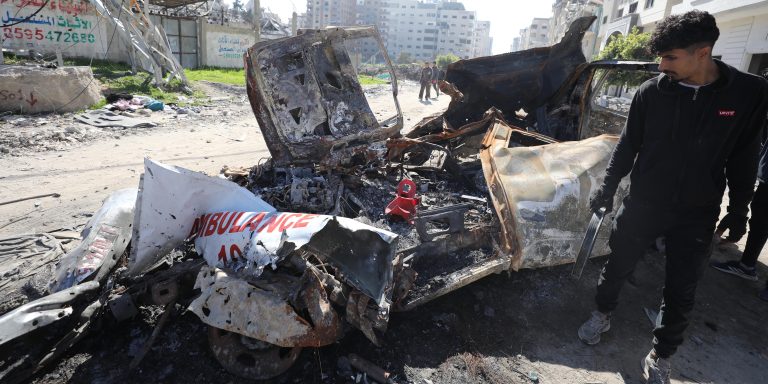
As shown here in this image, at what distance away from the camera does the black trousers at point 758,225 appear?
3572 mm

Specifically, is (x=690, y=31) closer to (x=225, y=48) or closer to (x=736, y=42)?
(x=736, y=42)

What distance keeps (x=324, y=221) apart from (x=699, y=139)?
206 centimetres

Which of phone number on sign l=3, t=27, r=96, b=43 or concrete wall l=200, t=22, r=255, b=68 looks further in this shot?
concrete wall l=200, t=22, r=255, b=68

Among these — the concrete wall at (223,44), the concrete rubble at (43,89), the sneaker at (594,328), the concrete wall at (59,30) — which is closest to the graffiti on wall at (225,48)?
the concrete wall at (223,44)

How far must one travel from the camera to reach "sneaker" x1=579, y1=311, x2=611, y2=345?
2779 mm

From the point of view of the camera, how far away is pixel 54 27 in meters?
14.3

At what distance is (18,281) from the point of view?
291 centimetres

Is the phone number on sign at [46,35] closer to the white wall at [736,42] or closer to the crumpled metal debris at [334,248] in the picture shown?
the crumpled metal debris at [334,248]

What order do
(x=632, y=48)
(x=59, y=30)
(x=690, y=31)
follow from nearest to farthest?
1. (x=690, y=31)
2. (x=59, y=30)
3. (x=632, y=48)

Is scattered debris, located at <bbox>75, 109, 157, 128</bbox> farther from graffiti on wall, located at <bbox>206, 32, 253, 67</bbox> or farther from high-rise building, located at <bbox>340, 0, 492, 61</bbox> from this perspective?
high-rise building, located at <bbox>340, 0, 492, 61</bbox>

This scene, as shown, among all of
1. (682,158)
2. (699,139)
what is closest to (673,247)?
(682,158)

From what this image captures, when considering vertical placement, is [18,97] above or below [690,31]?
below

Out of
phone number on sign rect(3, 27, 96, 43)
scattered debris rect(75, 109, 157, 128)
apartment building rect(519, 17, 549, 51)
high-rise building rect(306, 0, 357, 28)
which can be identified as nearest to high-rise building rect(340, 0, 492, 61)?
high-rise building rect(306, 0, 357, 28)

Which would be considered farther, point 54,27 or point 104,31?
point 104,31
